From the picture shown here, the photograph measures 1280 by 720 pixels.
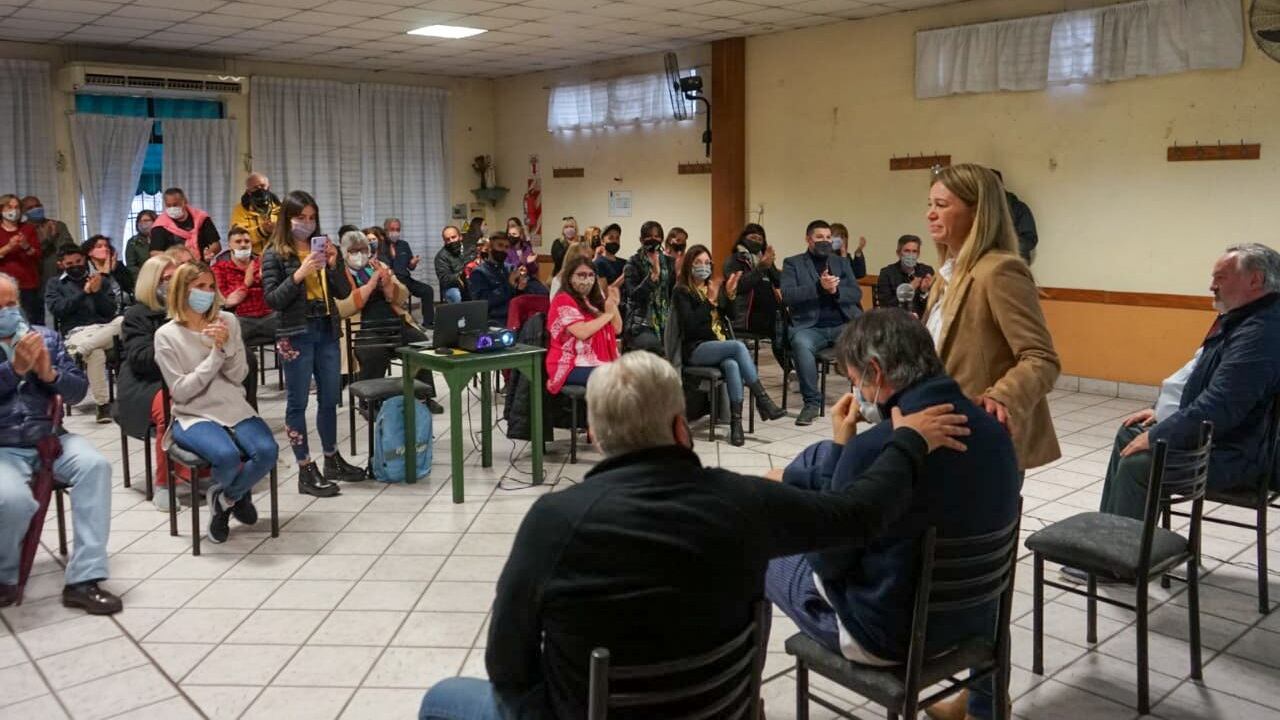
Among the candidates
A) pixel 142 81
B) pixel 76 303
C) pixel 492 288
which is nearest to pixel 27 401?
pixel 76 303

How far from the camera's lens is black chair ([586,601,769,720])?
5.16ft

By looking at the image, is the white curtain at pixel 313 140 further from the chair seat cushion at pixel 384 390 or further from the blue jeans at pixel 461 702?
the blue jeans at pixel 461 702

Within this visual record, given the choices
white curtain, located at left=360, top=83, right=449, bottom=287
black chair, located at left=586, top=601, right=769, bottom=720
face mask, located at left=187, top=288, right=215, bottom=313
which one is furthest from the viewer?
white curtain, located at left=360, top=83, right=449, bottom=287

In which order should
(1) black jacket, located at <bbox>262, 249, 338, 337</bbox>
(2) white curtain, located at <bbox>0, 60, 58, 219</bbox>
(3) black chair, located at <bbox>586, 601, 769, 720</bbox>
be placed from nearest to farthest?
(3) black chair, located at <bbox>586, 601, 769, 720</bbox> → (1) black jacket, located at <bbox>262, 249, 338, 337</bbox> → (2) white curtain, located at <bbox>0, 60, 58, 219</bbox>

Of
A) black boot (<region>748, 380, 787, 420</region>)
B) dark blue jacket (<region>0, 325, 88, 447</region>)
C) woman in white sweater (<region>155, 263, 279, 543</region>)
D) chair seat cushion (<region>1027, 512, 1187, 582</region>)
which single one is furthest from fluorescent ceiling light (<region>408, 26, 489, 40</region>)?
chair seat cushion (<region>1027, 512, 1187, 582</region>)

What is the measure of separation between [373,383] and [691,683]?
4.06 metres

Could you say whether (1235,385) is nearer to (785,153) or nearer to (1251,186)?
(1251,186)

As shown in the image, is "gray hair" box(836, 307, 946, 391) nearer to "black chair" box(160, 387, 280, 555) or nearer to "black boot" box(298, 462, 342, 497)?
"black chair" box(160, 387, 280, 555)

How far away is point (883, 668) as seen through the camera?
2174 millimetres

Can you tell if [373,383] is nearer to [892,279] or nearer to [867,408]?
[867,408]

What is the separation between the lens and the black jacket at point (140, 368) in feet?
15.1

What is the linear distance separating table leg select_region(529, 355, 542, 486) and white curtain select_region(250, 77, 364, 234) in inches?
277

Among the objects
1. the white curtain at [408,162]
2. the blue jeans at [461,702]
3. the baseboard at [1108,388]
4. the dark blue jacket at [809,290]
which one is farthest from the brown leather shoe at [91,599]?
the white curtain at [408,162]

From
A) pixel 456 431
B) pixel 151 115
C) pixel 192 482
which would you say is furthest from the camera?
pixel 151 115
